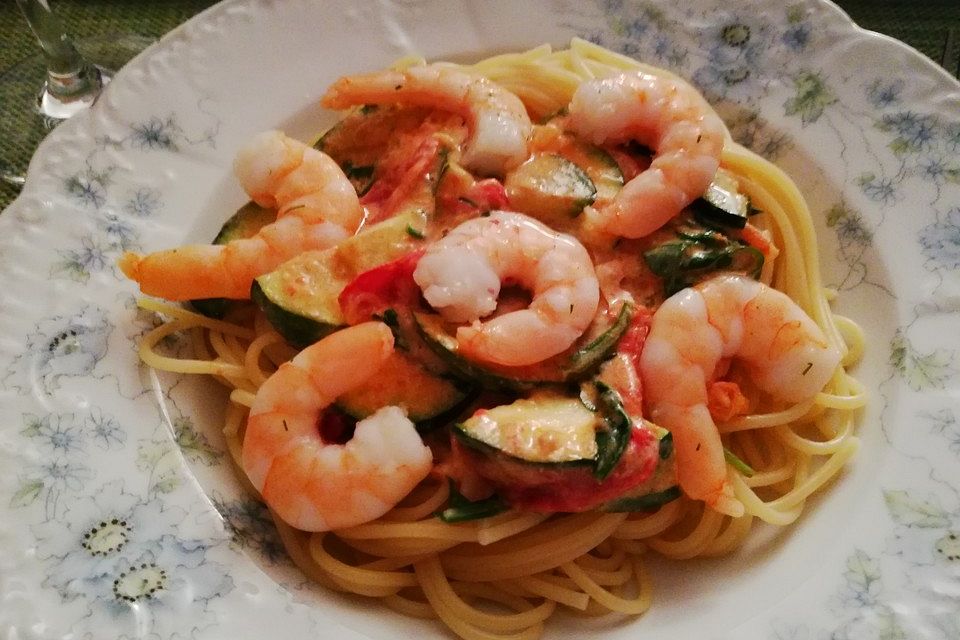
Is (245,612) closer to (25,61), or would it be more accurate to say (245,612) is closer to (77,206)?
(77,206)

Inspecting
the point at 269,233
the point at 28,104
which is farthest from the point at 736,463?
the point at 28,104

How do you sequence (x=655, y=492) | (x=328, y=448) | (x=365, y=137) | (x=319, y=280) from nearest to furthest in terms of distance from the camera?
(x=328, y=448) → (x=655, y=492) → (x=319, y=280) → (x=365, y=137)

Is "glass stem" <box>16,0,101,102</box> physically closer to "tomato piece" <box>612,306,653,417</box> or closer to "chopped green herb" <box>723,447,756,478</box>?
"tomato piece" <box>612,306,653,417</box>

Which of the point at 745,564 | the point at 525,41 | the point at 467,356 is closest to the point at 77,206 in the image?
the point at 467,356

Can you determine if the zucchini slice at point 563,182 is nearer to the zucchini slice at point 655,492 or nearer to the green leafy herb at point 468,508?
the zucchini slice at point 655,492

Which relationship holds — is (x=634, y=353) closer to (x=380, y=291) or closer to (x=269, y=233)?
(x=380, y=291)

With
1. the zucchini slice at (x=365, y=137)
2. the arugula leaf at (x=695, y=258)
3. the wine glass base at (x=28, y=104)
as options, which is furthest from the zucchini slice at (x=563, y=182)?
the wine glass base at (x=28, y=104)
